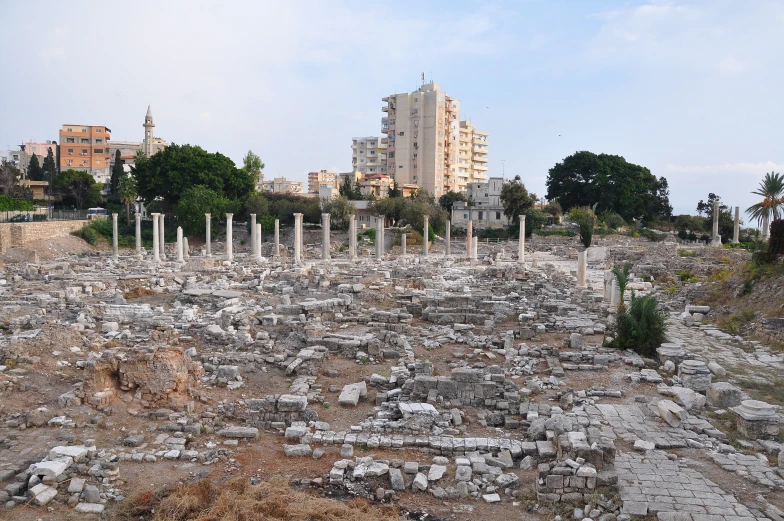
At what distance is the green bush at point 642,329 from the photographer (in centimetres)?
1452

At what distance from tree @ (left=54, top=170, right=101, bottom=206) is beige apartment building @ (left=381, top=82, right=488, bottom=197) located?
128 feet

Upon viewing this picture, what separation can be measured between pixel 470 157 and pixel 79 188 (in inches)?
2139

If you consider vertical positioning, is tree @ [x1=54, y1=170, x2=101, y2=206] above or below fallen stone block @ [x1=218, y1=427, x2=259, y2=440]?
above

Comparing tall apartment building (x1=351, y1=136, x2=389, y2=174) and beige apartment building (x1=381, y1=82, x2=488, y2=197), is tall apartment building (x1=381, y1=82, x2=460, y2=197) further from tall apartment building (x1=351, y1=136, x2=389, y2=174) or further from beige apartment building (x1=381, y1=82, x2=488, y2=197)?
tall apartment building (x1=351, y1=136, x2=389, y2=174)

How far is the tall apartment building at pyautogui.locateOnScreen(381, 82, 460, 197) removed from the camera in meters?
81.1

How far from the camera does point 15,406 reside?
10102mm

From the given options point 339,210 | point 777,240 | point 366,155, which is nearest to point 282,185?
point 366,155

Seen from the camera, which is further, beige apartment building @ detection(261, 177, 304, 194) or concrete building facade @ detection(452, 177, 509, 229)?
beige apartment building @ detection(261, 177, 304, 194)

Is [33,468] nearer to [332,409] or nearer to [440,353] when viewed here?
[332,409]

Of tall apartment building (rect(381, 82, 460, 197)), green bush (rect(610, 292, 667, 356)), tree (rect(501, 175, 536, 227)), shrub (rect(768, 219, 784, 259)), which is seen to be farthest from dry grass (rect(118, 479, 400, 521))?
tall apartment building (rect(381, 82, 460, 197))

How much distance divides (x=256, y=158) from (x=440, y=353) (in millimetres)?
58345

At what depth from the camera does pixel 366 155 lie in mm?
96688

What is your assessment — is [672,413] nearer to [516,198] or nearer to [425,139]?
[516,198]

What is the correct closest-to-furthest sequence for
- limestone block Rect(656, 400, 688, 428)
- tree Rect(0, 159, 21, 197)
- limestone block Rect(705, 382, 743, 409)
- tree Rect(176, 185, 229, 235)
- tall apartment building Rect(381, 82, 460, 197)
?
limestone block Rect(656, 400, 688, 428), limestone block Rect(705, 382, 743, 409), tree Rect(176, 185, 229, 235), tree Rect(0, 159, 21, 197), tall apartment building Rect(381, 82, 460, 197)
